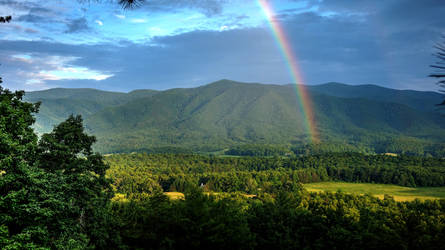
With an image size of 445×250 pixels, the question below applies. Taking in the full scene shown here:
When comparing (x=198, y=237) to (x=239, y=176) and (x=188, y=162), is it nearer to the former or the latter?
(x=239, y=176)

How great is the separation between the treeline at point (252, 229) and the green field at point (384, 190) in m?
54.7

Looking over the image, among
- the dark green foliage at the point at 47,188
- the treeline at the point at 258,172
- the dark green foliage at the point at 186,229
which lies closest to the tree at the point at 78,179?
the dark green foliage at the point at 47,188

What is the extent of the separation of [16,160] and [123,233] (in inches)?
449

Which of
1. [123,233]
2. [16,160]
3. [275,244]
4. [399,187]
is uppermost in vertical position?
[16,160]

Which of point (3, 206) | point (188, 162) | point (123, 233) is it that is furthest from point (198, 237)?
point (188, 162)

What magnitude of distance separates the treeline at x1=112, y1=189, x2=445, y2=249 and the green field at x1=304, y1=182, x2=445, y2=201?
180ft

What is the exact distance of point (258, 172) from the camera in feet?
414

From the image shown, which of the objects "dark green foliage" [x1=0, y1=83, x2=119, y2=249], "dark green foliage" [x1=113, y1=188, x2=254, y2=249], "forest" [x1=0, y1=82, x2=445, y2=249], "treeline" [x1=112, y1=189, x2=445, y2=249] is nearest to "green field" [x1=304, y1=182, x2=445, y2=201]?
"forest" [x1=0, y1=82, x2=445, y2=249]

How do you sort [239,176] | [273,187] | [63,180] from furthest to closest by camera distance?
1. [239,176]
2. [273,187]
3. [63,180]

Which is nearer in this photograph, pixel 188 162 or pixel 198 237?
pixel 198 237

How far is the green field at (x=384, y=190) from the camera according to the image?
9482 cm

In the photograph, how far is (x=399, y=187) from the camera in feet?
362

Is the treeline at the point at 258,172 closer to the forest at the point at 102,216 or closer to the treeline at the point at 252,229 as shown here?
the treeline at the point at 252,229

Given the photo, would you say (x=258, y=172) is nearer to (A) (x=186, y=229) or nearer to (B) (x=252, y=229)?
(B) (x=252, y=229)
